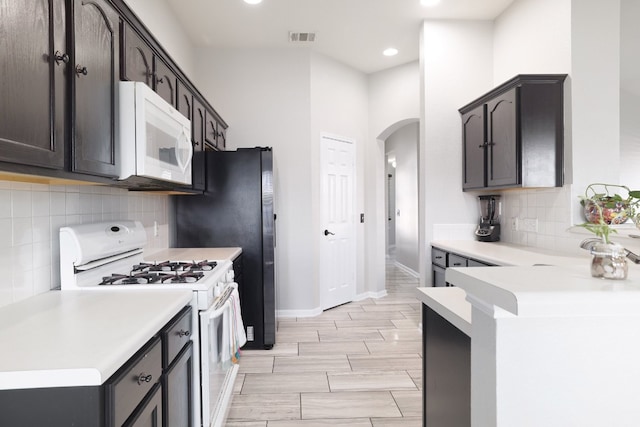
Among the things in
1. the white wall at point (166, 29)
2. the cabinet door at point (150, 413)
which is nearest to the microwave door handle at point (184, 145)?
the white wall at point (166, 29)

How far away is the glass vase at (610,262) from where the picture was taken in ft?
2.95

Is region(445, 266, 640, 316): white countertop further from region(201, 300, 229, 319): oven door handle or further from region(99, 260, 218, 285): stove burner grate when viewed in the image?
region(99, 260, 218, 285): stove burner grate

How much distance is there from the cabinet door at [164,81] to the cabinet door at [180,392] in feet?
4.77

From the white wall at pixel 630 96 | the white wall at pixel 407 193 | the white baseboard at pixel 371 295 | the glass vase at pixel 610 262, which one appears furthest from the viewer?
the white wall at pixel 407 193

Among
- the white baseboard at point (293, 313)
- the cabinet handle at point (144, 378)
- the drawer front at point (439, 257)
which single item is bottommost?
the white baseboard at point (293, 313)

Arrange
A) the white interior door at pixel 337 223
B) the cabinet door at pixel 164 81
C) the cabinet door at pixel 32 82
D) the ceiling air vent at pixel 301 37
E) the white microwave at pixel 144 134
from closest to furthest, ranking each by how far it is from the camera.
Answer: the cabinet door at pixel 32 82 < the white microwave at pixel 144 134 < the cabinet door at pixel 164 81 < the ceiling air vent at pixel 301 37 < the white interior door at pixel 337 223

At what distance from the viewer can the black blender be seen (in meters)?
3.48

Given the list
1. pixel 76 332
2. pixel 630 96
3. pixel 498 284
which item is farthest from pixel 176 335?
pixel 630 96

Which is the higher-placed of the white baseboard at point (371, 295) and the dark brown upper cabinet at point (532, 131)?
the dark brown upper cabinet at point (532, 131)

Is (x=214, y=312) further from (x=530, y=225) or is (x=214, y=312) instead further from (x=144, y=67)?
(x=530, y=225)

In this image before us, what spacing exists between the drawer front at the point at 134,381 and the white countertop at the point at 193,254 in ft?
4.46

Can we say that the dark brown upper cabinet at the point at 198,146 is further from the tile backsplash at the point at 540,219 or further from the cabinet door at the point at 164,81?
the tile backsplash at the point at 540,219

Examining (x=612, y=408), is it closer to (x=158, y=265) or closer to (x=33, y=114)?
(x=33, y=114)

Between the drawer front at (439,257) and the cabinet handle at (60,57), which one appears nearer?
the cabinet handle at (60,57)
